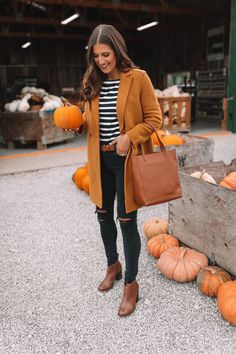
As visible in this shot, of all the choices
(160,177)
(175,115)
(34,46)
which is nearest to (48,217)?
(160,177)

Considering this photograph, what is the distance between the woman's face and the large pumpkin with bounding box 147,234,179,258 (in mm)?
1427

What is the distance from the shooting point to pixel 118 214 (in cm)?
184

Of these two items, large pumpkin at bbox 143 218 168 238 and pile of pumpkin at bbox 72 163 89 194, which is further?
pile of pumpkin at bbox 72 163 89 194

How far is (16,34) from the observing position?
53.9 feet

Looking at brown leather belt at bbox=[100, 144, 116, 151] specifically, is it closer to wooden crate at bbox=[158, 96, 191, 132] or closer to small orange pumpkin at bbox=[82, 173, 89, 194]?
small orange pumpkin at bbox=[82, 173, 89, 194]

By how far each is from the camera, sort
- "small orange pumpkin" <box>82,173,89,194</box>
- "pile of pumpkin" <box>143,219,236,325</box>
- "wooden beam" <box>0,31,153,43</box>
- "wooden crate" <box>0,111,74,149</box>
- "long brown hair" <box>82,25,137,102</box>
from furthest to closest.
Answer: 1. "wooden beam" <box>0,31,153,43</box>
2. "wooden crate" <box>0,111,74,149</box>
3. "small orange pumpkin" <box>82,173,89,194</box>
4. "pile of pumpkin" <box>143,219,236,325</box>
5. "long brown hair" <box>82,25,137,102</box>

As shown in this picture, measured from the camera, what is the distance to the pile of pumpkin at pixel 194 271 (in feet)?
6.03

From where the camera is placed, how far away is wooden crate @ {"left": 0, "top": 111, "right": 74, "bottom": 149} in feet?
22.8

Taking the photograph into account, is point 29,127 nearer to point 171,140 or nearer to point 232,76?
point 171,140

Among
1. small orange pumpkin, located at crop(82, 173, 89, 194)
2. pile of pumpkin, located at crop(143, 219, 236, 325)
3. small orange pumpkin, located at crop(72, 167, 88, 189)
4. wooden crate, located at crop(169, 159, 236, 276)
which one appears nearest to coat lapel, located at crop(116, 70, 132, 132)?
wooden crate, located at crop(169, 159, 236, 276)

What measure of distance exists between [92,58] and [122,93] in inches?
10.3

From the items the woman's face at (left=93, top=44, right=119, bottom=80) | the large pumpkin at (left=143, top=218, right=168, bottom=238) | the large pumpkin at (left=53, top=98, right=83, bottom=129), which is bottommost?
the large pumpkin at (left=143, top=218, right=168, bottom=238)

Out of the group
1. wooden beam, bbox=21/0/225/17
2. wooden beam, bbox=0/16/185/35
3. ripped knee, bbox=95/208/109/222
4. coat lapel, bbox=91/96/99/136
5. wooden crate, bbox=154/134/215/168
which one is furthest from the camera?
wooden beam, bbox=0/16/185/35

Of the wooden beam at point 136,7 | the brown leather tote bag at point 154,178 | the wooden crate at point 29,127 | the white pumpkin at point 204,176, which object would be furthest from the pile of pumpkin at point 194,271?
the wooden beam at point 136,7
